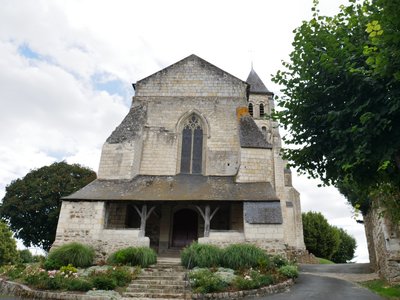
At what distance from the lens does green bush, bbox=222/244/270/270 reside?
10.9 m

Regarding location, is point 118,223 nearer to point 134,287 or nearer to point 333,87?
point 134,287

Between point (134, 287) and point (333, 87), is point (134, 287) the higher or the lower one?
the lower one

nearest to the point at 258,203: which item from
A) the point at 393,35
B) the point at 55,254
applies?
the point at 55,254

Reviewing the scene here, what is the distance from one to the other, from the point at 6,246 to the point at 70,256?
23.2 metres

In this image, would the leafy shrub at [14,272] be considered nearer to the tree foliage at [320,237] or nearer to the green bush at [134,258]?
the green bush at [134,258]

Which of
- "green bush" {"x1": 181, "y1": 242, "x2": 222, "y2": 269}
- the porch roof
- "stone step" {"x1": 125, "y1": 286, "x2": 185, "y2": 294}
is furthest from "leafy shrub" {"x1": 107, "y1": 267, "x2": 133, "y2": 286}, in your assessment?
the porch roof

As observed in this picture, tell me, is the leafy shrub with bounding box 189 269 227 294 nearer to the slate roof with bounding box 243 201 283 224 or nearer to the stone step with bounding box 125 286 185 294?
the stone step with bounding box 125 286 185 294

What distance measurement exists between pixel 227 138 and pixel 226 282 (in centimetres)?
888

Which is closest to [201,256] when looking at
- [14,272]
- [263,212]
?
[263,212]

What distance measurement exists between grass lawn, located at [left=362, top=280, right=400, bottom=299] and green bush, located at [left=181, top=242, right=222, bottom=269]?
4.77 meters

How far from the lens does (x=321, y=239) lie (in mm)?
30844

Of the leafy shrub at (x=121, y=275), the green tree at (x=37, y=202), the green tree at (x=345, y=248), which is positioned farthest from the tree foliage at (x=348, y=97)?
the green tree at (x=345, y=248)

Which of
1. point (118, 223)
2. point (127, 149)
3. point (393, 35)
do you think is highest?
point (127, 149)

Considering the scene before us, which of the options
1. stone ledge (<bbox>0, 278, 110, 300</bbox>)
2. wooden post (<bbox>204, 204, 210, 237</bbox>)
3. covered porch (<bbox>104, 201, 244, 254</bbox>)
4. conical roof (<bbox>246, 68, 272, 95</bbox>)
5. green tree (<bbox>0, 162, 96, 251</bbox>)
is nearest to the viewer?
stone ledge (<bbox>0, 278, 110, 300</bbox>)
